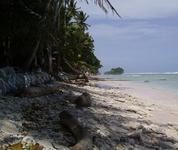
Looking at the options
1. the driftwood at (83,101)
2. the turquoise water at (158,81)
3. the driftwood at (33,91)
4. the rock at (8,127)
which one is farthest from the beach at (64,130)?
the turquoise water at (158,81)

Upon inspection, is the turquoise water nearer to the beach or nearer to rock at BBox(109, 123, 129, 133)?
the beach

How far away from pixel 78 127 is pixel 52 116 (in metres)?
1.07

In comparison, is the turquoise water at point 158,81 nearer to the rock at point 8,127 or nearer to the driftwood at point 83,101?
the driftwood at point 83,101

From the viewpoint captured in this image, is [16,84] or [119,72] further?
[119,72]

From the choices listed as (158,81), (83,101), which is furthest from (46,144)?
(158,81)

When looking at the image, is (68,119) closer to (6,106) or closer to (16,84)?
(6,106)

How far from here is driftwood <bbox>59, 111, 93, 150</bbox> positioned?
3.04m

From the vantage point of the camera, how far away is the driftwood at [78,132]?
304cm

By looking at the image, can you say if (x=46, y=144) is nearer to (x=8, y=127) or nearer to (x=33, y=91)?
(x=8, y=127)

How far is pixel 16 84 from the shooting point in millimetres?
6836

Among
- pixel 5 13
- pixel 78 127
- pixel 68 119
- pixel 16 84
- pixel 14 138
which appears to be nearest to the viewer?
pixel 14 138

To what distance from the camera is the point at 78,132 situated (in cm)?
349

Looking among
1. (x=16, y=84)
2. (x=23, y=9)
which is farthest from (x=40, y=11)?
(x=16, y=84)

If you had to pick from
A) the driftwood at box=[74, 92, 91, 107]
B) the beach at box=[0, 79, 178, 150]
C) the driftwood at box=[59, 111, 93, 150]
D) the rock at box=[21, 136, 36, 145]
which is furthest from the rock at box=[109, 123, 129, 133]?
the rock at box=[21, 136, 36, 145]
